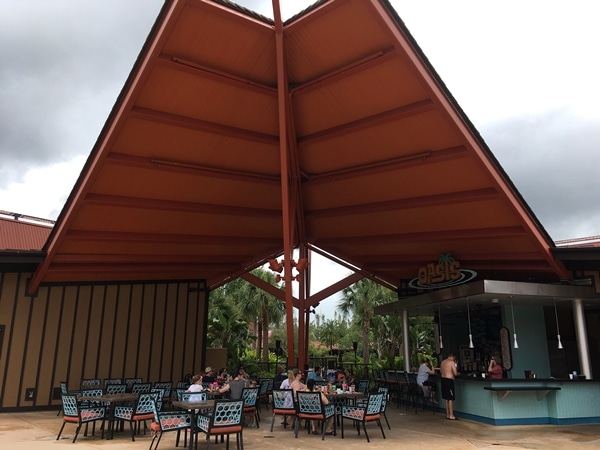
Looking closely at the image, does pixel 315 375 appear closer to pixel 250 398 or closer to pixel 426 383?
pixel 426 383

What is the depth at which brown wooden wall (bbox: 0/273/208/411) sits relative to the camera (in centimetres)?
1395

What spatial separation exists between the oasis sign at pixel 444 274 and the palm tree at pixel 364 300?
1265 centimetres

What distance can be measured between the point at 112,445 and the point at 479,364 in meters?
12.8

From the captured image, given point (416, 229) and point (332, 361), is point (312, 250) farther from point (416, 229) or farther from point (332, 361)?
point (332, 361)

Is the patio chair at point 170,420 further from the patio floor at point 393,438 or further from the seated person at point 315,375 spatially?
the seated person at point 315,375

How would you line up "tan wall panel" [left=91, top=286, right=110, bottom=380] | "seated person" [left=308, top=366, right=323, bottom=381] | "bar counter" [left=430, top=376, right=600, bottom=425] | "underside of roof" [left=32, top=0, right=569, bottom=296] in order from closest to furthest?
"underside of roof" [left=32, top=0, right=569, bottom=296] < "bar counter" [left=430, top=376, right=600, bottom=425] < "seated person" [left=308, top=366, right=323, bottom=381] < "tan wall panel" [left=91, top=286, right=110, bottom=380]

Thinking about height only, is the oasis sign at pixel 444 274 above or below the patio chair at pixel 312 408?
above

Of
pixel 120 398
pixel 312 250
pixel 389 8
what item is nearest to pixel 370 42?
pixel 389 8

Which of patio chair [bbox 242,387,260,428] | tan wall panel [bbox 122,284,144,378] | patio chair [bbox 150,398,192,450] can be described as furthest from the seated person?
tan wall panel [bbox 122,284,144,378]

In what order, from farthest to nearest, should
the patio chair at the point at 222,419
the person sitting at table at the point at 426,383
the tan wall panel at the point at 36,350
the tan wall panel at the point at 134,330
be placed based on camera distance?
the tan wall panel at the point at 134,330 < the tan wall panel at the point at 36,350 < the person sitting at table at the point at 426,383 < the patio chair at the point at 222,419

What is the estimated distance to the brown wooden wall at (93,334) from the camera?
13953 mm

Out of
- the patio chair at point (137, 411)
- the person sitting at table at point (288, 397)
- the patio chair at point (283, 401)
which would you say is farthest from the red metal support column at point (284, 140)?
the patio chair at point (137, 411)

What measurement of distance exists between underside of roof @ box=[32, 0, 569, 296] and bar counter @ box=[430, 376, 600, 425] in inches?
122

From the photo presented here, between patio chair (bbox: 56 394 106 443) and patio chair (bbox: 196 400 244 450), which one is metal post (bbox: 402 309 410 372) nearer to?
patio chair (bbox: 196 400 244 450)
